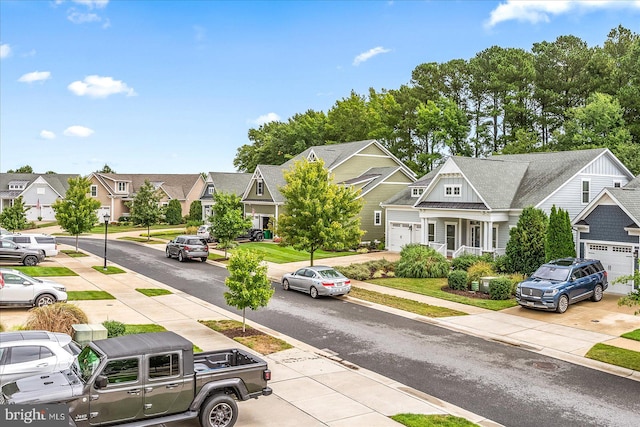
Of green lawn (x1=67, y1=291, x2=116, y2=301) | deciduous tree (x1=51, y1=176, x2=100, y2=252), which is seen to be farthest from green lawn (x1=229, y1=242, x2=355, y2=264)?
green lawn (x1=67, y1=291, x2=116, y2=301)

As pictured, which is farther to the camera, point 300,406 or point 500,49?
point 500,49

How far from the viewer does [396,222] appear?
148 feet

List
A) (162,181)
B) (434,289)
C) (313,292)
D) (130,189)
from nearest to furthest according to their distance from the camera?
(313,292) → (434,289) → (130,189) → (162,181)

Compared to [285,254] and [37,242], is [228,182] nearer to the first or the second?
Result: [285,254]

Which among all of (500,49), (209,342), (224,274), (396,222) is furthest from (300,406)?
(500,49)

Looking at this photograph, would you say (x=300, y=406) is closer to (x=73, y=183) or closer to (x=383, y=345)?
(x=383, y=345)

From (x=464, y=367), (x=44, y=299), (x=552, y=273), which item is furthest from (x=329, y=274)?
(x=44, y=299)

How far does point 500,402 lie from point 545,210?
23.0 meters

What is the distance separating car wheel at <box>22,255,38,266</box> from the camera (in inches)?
1353

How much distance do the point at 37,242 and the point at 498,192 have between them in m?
30.8

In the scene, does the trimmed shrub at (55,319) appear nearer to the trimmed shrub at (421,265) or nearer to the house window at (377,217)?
the trimmed shrub at (421,265)

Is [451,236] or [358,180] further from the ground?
[358,180]

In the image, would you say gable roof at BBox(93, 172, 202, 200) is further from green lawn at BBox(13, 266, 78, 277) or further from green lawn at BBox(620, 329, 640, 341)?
green lawn at BBox(620, 329, 640, 341)

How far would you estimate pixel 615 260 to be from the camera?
91.6 ft
